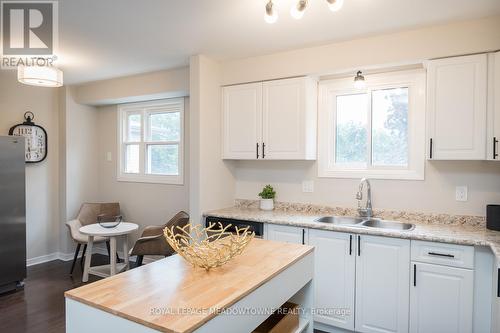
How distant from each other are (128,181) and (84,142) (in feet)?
2.94

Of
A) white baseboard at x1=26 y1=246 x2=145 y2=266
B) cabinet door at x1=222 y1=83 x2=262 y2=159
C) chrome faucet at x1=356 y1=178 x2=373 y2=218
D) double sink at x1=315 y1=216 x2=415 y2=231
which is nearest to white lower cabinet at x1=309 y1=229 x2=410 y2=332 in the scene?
double sink at x1=315 y1=216 x2=415 y2=231

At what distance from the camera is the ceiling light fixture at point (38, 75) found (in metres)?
2.87

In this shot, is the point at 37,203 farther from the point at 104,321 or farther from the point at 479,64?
the point at 479,64

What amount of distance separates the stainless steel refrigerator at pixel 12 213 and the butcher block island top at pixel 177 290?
2756 mm

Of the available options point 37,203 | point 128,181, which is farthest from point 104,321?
point 37,203

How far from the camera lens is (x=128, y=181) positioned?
4.72 m

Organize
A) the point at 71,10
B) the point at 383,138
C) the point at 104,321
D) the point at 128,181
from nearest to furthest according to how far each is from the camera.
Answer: the point at 104,321
the point at 71,10
the point at 383,138
the point at 128,181

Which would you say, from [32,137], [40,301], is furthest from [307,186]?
[32,137]

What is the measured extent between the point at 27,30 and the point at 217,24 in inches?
59.8

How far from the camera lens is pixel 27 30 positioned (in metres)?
2.65

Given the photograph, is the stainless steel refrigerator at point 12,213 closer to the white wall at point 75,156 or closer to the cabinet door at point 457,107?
the white wall at point 75,156

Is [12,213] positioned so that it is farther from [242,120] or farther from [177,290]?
[177,290]

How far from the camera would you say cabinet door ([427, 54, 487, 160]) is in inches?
95.3

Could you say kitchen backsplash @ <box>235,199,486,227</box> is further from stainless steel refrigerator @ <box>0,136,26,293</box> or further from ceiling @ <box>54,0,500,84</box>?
stainless steel refrigerator @ <box>0,136,26,293</box>
